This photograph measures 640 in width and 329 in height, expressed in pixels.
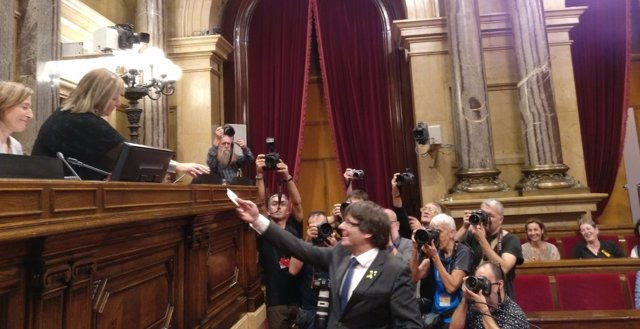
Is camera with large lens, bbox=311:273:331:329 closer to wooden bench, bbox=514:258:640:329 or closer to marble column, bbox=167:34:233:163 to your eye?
wooden bench, bbox=514:258:640:329

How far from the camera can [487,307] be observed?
1982 mm

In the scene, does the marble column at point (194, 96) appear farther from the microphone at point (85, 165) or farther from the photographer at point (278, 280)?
the microphone at point (85, 165)

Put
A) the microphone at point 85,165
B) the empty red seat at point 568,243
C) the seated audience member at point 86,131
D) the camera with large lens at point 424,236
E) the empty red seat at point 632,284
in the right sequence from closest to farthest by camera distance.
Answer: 1. the microphone at point 85,165
2. the seated audience member at point 86,131
3. the camera with large lens at point 424,236
4. the empty red seat at point 632,284
5. the empty red seat at point 568,243

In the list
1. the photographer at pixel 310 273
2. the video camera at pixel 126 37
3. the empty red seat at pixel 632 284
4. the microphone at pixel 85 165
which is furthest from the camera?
the video camera at pixel 126 37

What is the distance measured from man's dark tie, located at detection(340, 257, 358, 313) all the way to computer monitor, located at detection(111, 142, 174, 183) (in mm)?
883

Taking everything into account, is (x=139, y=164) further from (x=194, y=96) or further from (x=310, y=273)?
(x=194, y=96)

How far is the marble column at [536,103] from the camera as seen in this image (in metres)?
4.73

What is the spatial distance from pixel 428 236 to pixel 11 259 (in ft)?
5.42

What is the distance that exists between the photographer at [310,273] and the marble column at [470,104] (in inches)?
95.8

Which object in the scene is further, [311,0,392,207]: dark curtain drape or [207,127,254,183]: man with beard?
[311,0,392,207]: dark curtain drape

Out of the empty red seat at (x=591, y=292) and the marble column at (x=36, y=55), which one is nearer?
the empty red seat at (x=591, y=292)

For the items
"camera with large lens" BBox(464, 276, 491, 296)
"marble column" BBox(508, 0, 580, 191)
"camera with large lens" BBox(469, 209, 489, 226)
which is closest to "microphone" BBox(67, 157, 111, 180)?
"camera with large lens" BBox(464, 276, 491, 296)

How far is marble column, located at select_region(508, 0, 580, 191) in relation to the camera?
15.5ft

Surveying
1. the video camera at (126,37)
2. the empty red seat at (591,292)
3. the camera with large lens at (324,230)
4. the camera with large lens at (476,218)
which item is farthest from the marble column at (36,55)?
the empty red seat at (591,292)
